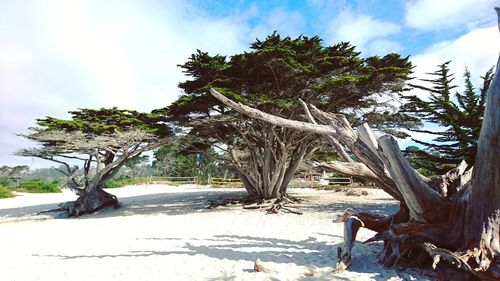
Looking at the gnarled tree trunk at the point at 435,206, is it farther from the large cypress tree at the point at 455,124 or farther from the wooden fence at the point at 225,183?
the wooden fence at the point at 225,183

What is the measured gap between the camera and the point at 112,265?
566 centimetres

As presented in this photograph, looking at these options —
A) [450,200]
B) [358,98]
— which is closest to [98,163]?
[358,98]

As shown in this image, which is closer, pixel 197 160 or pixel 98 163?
pixel 98 163

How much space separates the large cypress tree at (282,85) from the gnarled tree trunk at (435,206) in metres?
6.50

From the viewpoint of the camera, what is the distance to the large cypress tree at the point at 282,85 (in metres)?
11.9

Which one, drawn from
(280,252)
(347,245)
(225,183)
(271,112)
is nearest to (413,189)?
(347,245)

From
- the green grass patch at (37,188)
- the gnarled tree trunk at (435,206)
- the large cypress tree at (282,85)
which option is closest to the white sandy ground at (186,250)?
the gnarled tree trunk at (435,206)

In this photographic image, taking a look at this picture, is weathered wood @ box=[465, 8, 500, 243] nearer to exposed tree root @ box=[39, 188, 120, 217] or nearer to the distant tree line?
the distant tree line

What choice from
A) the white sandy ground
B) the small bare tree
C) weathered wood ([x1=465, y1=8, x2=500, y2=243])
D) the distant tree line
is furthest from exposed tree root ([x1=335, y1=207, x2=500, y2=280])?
the small bare tree

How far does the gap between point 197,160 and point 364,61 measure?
4173 cm

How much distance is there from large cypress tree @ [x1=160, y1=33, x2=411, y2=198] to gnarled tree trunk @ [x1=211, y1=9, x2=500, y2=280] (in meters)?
6.50

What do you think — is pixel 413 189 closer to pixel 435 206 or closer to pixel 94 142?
pixel 435 206

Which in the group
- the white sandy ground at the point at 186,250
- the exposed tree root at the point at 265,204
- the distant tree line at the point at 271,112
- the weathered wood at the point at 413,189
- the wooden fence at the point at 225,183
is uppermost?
the distant tree line at the point at 271,112

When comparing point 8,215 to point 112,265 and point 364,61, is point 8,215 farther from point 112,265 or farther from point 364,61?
point 364,61
